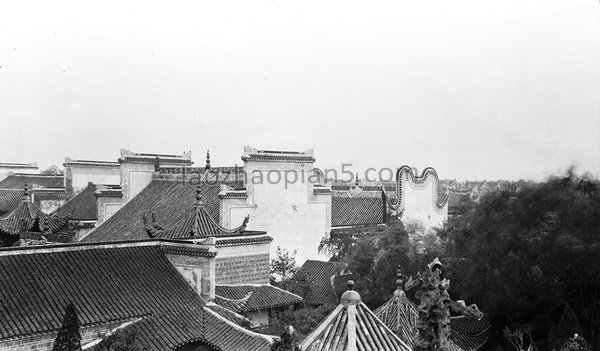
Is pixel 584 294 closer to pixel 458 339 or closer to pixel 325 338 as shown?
pixel 458 339

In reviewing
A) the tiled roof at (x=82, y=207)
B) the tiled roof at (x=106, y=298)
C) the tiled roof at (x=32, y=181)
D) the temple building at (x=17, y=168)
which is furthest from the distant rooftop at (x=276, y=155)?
the temple building at (x=17, y=168)

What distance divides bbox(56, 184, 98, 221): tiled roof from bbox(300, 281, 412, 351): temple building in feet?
95.6

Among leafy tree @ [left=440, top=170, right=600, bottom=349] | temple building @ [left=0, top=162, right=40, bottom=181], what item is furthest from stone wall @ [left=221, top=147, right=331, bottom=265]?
temple building @ [left=0, top=162, right=40, bottom=181]

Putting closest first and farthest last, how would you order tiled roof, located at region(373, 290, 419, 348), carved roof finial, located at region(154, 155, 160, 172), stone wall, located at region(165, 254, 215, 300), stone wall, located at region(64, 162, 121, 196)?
1. tiled roof, located at region(373, 290, 419, 348)
2. stone wall, located at region(165, 254, 215, 300)
3. carved roof finial, located at region(154, 155, 160, 172)
4. stone wall, located at region(64, 162, 121, 196)

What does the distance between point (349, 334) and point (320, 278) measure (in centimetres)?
1612

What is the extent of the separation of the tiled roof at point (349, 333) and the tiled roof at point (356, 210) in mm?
20642

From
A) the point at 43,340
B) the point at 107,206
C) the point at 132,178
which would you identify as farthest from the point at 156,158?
the point at 43,340

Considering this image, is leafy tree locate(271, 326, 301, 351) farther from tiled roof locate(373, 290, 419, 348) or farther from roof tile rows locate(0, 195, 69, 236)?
roof tile rows locate(0, 195, 69, 236)

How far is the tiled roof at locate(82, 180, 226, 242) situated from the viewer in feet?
84.9

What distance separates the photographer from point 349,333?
8023mm

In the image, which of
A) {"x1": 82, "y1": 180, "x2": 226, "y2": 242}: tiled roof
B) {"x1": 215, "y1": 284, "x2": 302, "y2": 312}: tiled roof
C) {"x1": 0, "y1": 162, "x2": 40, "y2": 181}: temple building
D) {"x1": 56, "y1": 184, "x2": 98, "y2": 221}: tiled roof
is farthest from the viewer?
{"x1": 0, "y1": 162, "x2": 40, "y2": 181}: temple building

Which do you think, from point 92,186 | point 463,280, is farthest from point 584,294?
point 92,186

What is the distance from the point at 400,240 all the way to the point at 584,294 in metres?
5.96

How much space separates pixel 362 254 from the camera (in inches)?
863
